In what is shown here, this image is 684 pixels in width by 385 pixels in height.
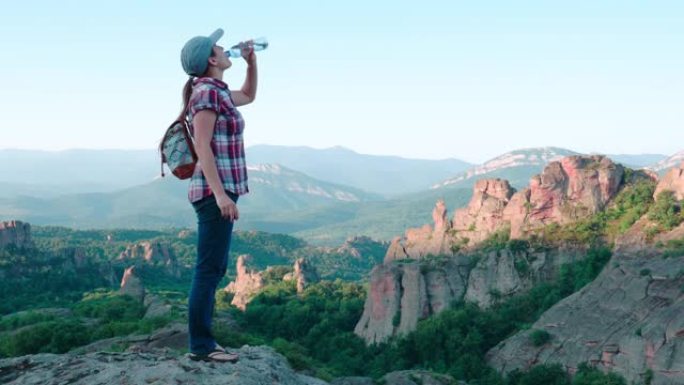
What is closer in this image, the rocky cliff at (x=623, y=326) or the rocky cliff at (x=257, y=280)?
the rocky cliff at (x=623, y=326)

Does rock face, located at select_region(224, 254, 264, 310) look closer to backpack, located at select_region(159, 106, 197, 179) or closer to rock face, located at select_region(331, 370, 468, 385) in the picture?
rock face, located at select_region(331, 370, 468, 385)

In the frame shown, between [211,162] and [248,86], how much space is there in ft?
4.73

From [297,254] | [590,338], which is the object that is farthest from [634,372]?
[297,254]

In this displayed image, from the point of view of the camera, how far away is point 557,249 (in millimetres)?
41219

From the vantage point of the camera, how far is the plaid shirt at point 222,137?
7390mm

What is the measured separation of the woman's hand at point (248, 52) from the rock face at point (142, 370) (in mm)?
3298

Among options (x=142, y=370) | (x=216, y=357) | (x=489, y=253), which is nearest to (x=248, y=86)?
(x=216, y=357)

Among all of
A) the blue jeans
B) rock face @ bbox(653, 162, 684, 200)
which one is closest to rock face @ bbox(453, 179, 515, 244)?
rock face @ bbox(653, 162, 684, 200)

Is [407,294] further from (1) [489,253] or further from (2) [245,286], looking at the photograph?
(2) [245,286]

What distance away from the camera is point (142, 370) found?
7871 mm

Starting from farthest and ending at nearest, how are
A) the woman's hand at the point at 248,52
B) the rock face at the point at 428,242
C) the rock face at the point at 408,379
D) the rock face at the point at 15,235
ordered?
1. the rock face at the point at 15,235
2. the rock face at the point at 428,242
3. the rock face at the point at 408,379
4. the woman's hand at the point at 248,52

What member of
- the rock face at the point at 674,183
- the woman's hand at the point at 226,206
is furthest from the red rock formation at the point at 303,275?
the woman's hand at the point at 226,206

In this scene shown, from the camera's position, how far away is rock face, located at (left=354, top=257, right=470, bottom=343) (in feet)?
135

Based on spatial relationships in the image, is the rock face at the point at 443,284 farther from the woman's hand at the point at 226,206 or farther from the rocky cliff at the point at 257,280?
the woman's hand at the point at 226,206
